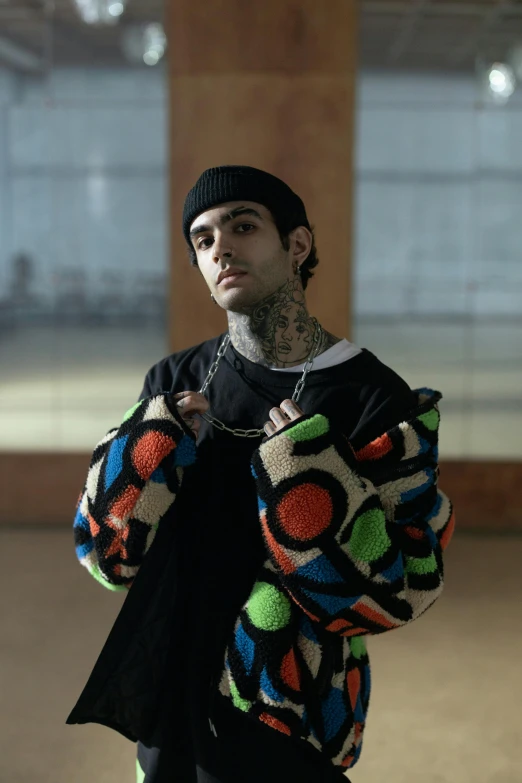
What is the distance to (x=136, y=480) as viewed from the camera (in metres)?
1.23

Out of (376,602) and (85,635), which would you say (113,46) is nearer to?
(85,635)

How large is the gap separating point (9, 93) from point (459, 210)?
272 cm

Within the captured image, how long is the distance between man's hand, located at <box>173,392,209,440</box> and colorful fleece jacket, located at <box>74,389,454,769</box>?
3cm

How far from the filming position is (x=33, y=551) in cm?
437

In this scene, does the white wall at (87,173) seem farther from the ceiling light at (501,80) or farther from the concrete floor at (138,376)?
the ceiling light at (501,80)

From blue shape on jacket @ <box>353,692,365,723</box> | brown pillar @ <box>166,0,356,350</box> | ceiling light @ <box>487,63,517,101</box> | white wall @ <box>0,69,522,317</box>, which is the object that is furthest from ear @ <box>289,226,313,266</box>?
ceiling light @ <box>487,63,517,101</box>

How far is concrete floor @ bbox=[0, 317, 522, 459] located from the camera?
4.88 m

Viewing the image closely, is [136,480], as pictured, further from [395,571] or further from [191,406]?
[395,571]

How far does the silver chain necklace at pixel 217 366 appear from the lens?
130cm

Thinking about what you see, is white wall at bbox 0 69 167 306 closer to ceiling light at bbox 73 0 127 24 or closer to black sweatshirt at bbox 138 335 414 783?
ceiling light at bbox 73 0 127 24

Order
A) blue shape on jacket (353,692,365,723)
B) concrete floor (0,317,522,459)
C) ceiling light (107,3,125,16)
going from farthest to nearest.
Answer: concrete floor (0,317,522,459), ceiling light (107,3,125,16), blue shape on jacket (353,692,365,723)

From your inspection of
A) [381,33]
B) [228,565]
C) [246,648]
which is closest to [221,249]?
[228,565]

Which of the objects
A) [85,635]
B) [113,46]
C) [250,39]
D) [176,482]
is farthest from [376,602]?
[113,46]

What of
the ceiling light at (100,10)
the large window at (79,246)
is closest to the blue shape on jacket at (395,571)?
the large window at (79,246)
